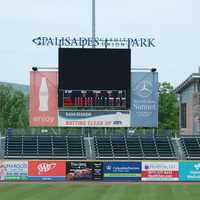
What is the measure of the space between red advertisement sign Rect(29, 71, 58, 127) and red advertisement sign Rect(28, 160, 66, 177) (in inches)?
156

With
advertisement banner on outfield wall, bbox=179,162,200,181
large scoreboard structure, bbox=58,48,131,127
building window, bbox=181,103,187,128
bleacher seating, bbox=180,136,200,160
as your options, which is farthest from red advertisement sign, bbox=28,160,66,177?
building window, bbox=181,103,187,128

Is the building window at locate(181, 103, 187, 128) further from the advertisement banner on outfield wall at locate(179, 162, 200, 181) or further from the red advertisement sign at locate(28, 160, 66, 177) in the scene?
the red advertisement sign at locate(28, 160, 66, 177)

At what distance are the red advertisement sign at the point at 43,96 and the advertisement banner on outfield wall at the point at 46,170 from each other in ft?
13.1

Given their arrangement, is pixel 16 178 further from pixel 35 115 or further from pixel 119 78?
pixel 119 78

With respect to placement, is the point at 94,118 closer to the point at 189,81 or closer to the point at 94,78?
the point at 94,78

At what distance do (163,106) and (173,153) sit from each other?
156 ft

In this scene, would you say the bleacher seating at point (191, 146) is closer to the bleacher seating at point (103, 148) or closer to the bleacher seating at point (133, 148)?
the bleacher seating at point (133, 148)

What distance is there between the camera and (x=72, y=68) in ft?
148

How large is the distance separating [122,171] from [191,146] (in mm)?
7517

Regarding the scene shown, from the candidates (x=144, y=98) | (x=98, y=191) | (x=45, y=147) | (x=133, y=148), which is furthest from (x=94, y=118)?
(x=98, y=191)

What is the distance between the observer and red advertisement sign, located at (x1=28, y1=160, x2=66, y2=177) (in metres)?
43.2

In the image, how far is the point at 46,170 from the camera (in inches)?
1706

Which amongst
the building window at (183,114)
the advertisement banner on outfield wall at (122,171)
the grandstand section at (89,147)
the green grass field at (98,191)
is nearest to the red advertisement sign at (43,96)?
the grandstand section at (89,147)

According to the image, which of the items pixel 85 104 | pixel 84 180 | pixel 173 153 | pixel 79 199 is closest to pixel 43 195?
pixel 79 199
